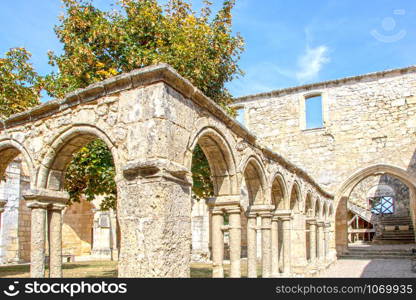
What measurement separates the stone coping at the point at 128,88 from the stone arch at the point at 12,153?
24cm

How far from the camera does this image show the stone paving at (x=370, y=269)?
1021 cm

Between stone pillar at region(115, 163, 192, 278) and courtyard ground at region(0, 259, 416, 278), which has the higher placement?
stone pillar at region(115, 163, 192, 278)

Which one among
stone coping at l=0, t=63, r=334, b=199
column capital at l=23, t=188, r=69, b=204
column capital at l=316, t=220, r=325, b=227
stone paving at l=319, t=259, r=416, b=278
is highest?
stone coping at l=0, t=63, r=334, b=199

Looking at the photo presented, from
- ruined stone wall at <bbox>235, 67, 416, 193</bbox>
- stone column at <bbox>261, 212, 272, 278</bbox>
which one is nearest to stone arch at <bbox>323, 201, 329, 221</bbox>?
ruined stone wall at <bbox>235, 67, 416, 193</bbox>

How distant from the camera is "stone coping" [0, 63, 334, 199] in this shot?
4.04 meters

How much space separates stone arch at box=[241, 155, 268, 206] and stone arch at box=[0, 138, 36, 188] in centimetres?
342

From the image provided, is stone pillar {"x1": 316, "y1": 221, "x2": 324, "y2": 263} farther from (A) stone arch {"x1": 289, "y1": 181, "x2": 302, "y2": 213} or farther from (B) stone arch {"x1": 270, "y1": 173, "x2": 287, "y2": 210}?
(B) stone arch {"x1": 270, "y1": 173, "x2": 287, "y2": 210}

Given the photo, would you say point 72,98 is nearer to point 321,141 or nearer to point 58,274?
point 58,274

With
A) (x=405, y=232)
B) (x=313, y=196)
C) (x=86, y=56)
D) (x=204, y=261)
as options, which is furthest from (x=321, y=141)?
(x=86, y=56)

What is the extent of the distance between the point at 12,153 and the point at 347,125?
12.8m

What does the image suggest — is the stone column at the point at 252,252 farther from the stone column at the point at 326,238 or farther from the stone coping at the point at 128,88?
the stone column at the point at 326,238

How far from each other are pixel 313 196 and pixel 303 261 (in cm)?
274

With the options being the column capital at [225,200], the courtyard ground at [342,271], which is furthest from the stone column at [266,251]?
Answer: the courtyard ground at [342,271]

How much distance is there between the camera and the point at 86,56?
8.94m
